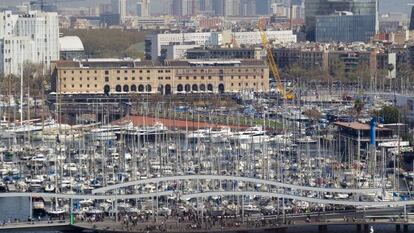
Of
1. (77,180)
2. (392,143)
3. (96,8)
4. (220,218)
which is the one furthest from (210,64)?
(96,8)

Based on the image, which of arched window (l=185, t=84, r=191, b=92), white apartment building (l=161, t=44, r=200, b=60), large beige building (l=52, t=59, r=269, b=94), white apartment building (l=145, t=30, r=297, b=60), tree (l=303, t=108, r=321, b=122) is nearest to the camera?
tree (l=303, t=108, r=321, b=122)

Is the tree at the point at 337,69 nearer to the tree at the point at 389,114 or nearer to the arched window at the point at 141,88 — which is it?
the arched window at the point at 141,88

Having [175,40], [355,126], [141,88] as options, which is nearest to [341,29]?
[175,40]

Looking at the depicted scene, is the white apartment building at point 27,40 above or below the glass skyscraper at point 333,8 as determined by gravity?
below

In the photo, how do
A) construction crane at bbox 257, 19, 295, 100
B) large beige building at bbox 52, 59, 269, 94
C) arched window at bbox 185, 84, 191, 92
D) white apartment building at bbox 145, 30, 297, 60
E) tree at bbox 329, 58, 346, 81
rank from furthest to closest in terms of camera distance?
white apartment building at bbox 145, 30, 297, 60 < tree at bbox 329, 58, 346, 81 < arched window at bbox 185, 84, 191, 92 < large beige building at bbox 52, 59, 269, 94 < construction crane at bbox 257, 19, 295, 100

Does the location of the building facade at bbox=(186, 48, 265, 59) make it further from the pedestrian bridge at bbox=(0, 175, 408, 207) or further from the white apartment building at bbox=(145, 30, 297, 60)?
the pedestrian bridge at bbox=(0, 175, 408, 207)

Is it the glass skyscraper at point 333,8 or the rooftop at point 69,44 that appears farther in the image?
the glass skyscraper at point 333,8

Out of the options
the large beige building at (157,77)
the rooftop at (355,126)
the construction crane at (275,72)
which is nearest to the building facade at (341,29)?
the construction crane at (275,72)

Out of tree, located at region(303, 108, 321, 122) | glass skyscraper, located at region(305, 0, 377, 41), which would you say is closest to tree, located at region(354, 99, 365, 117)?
tree, located at region(303, 108, 321, 122)
